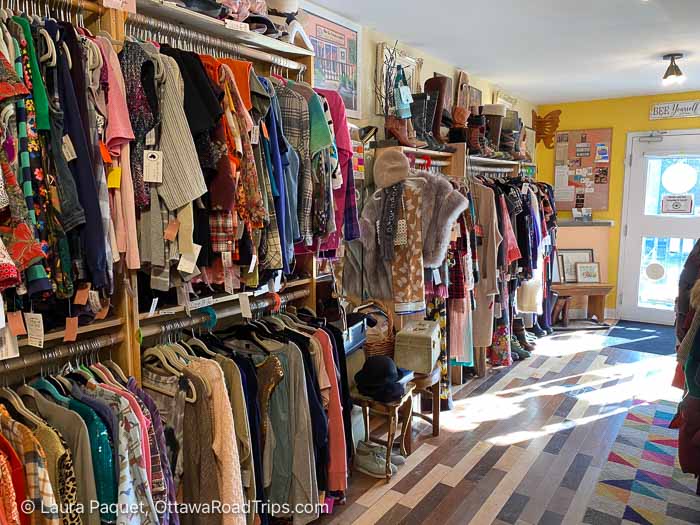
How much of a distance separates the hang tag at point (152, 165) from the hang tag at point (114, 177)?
0.25 feet

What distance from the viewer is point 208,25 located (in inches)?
72.9

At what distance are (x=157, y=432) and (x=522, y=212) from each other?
3.36 meters

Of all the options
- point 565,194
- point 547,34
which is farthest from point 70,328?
point 565,194

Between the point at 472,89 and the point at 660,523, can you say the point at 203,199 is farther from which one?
the point at 472,89

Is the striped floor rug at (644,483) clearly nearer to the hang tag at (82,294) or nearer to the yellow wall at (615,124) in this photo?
the hang tag at (82,294)

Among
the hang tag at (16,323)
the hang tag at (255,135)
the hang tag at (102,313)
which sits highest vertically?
the hang tag at (255,135)

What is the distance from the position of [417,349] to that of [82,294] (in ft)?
5.63

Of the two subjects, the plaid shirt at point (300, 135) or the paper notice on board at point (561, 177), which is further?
the paper notice on board at point (561, 177)

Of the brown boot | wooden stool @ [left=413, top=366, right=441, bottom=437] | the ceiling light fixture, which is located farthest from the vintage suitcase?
the ceiling light fixture

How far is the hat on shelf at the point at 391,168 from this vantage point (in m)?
2.93

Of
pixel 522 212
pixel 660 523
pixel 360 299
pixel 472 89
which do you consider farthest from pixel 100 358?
pixel 472 89

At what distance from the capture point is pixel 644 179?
5.60 meters

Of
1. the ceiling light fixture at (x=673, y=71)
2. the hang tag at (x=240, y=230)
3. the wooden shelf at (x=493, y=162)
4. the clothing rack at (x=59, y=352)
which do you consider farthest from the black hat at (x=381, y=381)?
the ceiling light fixture at (x=673, y=71)

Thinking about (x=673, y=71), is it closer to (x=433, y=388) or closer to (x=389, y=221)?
(x=389, y=221)
